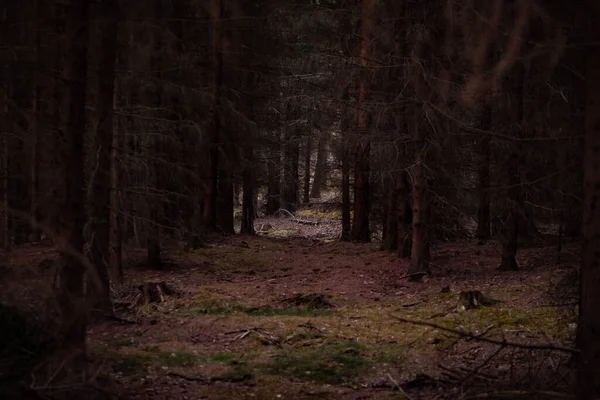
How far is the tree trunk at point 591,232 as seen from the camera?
16.5 ft

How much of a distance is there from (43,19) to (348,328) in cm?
655

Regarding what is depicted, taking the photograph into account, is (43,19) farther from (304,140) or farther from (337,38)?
(304,140)

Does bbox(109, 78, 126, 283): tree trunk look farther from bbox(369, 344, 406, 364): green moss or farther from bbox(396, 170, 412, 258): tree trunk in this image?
bbox(396, 170, 412, 258): tree trunk

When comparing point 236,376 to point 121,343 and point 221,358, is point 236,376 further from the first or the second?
point 121,343

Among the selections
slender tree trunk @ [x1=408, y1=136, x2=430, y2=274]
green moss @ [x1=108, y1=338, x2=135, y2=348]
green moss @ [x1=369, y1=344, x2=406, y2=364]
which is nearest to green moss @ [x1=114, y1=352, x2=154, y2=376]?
green moss @ [x1=108, y1=338, x2=135, y2=348]

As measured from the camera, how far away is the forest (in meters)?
5.62

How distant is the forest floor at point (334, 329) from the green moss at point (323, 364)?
3 cm

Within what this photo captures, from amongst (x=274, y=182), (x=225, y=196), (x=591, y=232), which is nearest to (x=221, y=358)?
(x=591, y=232)

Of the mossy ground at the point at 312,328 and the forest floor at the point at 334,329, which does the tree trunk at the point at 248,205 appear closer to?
the forest floor at the point at 334,329

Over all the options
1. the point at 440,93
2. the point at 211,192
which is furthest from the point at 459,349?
the point at 211,192

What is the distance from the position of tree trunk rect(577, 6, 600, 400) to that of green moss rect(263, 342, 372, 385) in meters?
3.28

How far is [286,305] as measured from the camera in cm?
1222

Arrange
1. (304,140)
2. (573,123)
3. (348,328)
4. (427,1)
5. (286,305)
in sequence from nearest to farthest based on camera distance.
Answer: (573,123), (348,328), (286,305), (427,1), (304,140)

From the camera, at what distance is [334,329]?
10.1 m
